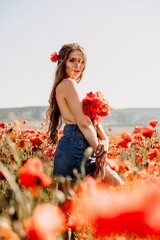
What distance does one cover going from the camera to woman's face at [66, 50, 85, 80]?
2.85m

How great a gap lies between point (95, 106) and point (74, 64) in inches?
19.6

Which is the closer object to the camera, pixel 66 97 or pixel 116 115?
pixel 66 97

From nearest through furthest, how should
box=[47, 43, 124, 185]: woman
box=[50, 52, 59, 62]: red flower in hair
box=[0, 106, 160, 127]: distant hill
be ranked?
box=[47, 43, 124, 185]: woman, box=[50, 52, 59, 62]: red flower in hair, box=[0, 106, 160, 127]: distant hill

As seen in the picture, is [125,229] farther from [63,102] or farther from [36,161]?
[63,102]

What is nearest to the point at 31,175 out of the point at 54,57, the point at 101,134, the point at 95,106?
the point at 95,106

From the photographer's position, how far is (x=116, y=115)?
124 meters

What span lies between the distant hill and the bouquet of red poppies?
4267 inches

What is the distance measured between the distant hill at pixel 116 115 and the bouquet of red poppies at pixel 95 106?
10839 centimetres

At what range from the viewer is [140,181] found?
202cm

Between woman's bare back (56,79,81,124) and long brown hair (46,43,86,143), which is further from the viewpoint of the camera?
long brown hair (46,43,86,143)

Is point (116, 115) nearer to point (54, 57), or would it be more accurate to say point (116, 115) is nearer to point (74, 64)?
point (54, 57)

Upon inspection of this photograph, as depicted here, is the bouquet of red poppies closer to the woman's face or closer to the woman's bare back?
the woman's bare back

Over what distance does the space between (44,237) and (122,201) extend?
0.75ft

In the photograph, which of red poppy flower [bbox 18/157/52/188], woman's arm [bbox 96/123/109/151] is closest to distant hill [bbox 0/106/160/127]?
woman's arm [bbox 96/123/109/151]
